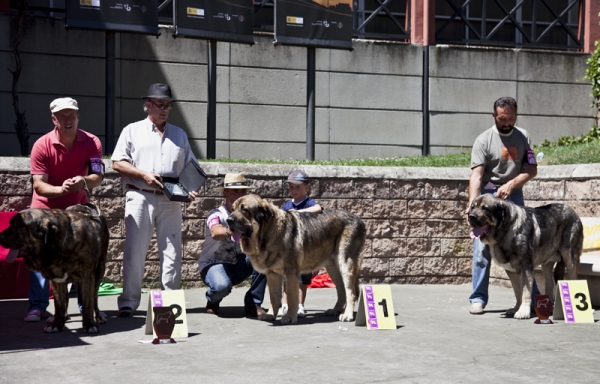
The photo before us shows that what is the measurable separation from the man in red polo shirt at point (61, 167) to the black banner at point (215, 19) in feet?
19.0

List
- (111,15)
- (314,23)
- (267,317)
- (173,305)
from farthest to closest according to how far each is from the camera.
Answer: (314,23) < (111,15) < (267,317) < (173,305)

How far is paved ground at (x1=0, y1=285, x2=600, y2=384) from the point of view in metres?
6.12

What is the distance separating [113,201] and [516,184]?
4812 millimetres

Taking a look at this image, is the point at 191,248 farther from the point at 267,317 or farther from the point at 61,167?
the point at 61,167

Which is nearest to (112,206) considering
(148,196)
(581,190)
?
(148,196)

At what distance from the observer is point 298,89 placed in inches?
690

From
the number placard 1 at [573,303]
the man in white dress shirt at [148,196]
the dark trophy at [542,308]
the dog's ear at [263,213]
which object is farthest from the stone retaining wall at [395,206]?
the dog's ear at [263,213]

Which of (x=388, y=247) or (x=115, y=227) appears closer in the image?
(x=115, y=227)

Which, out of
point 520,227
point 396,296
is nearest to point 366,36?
point 396,296

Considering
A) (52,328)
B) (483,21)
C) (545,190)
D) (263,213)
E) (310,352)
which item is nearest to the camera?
(310,352)

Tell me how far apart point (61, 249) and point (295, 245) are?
219 centimetres

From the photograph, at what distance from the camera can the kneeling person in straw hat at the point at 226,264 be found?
8.85 meters

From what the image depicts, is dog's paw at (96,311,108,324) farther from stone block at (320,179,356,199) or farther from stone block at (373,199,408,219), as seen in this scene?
stone block at (373,199,408,219)

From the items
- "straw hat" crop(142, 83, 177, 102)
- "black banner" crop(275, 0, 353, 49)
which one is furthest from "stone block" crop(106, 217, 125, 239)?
"black banner" crop(275, 0, 353, 49)
